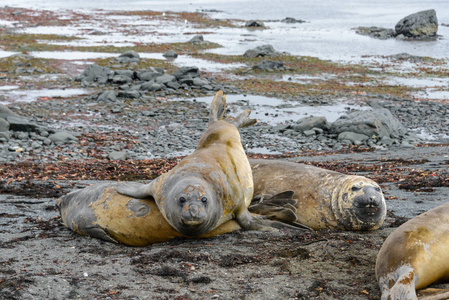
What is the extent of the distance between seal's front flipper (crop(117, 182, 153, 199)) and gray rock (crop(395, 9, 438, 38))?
46.9 m

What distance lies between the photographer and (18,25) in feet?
152

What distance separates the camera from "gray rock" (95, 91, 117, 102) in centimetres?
1950

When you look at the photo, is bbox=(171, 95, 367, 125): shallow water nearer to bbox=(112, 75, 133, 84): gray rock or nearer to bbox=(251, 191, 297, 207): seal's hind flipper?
bbox=(112, 75, 133, 84): gray rock

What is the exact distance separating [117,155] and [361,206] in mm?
8167

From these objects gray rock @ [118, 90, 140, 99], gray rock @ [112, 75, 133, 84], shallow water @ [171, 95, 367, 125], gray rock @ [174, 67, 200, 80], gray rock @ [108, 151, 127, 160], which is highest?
gray rock @ [174, 67, 200, 80]

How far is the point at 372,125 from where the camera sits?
15.7m

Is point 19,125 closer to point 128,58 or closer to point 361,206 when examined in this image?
point 361,206

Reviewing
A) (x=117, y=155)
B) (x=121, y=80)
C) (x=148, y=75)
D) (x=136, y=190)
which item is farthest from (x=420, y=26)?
(x=136, y=190)

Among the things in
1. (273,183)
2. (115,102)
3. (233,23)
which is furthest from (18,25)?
(273,183)

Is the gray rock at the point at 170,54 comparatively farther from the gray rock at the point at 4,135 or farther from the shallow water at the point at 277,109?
the gray rock at the point at 4,135

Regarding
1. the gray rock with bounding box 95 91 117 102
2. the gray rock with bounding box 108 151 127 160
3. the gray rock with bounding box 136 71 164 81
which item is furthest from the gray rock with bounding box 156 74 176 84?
the gray rock with bounding box 108 151 127 160

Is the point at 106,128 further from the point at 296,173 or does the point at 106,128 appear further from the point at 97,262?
the point at 97,262

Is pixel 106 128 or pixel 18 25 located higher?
pixel 18 25

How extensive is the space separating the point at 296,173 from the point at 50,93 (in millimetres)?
16059
